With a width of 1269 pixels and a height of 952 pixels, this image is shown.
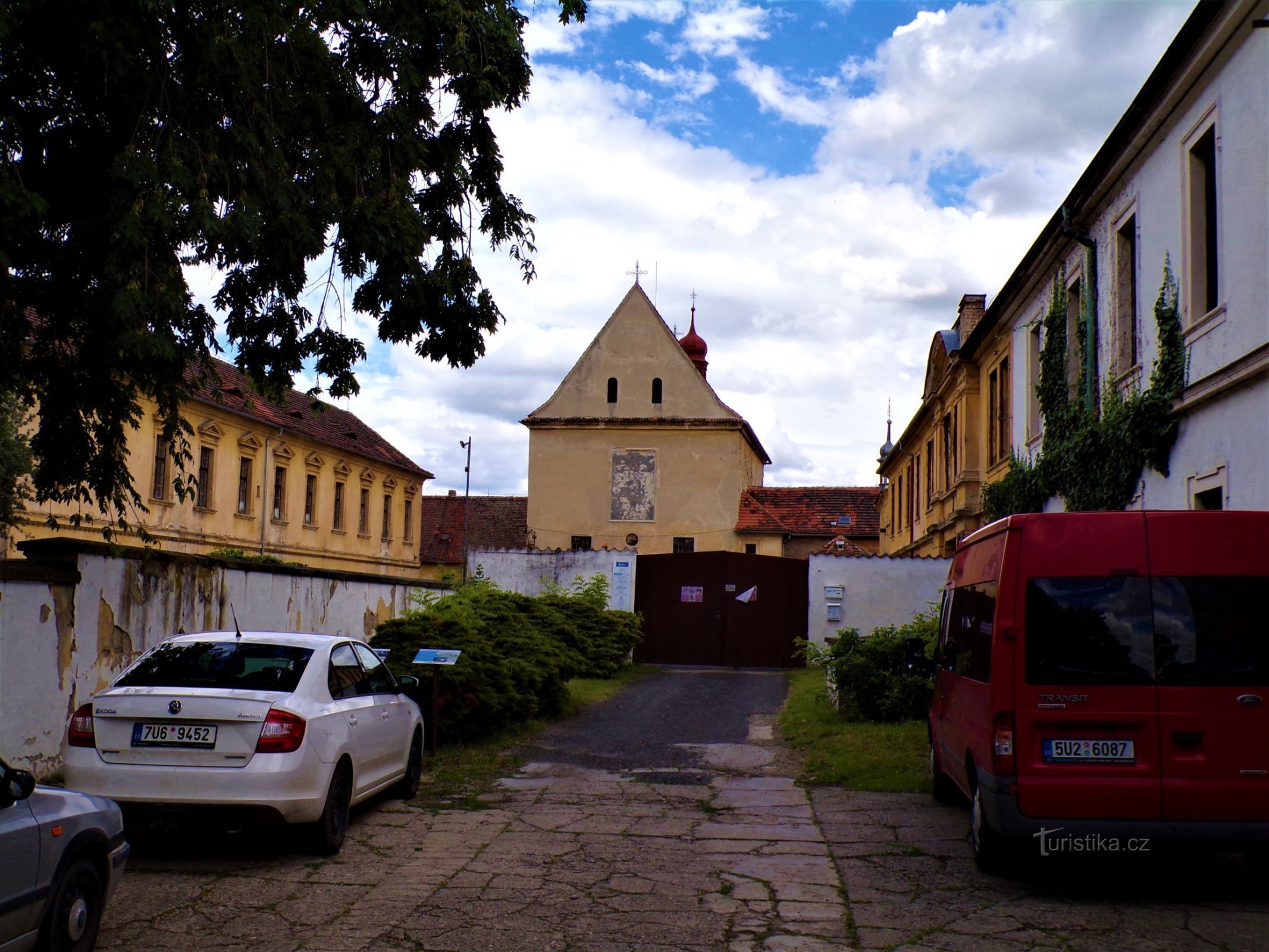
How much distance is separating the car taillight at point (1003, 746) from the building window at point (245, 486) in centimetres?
3852

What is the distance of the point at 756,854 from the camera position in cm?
809

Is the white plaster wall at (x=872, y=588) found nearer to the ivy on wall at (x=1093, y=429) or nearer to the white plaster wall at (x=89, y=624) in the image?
the ivy on wall at (x=1093, y=429)

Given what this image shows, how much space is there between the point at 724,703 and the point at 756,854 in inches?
421

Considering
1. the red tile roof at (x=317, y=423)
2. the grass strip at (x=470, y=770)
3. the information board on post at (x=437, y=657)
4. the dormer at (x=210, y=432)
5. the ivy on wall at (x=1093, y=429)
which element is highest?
the red tile roof at (x=317, y=423)

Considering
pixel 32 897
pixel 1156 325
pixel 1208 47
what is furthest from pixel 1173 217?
pixel 32 897

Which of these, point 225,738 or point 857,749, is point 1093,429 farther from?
point 225,738

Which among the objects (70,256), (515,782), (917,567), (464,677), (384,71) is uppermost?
(384,71)

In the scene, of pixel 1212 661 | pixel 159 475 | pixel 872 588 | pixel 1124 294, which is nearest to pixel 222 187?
pixel 1212 661

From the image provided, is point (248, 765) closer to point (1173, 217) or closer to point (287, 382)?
point (287, 382)

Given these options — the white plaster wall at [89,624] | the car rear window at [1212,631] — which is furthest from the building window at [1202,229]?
the white plaster wall at [89,624]

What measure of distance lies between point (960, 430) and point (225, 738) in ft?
72.7

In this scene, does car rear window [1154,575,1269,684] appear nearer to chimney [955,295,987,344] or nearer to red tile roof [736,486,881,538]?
chimney [955,295,987,344]

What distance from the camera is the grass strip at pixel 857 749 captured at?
36.3ft

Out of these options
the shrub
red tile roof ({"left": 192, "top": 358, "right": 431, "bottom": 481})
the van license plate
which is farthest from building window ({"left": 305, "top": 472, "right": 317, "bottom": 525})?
the van license plate
